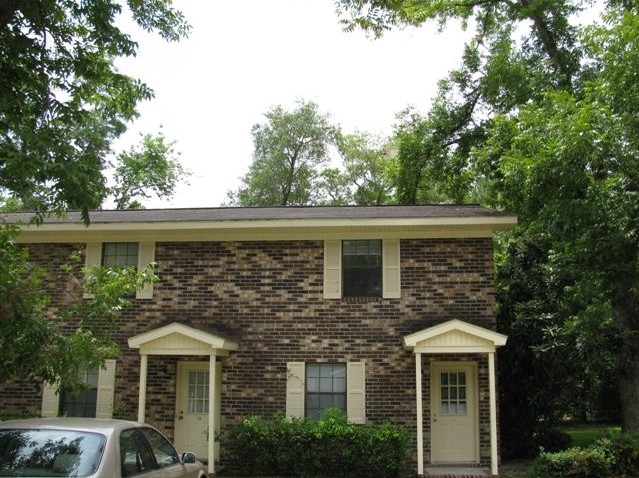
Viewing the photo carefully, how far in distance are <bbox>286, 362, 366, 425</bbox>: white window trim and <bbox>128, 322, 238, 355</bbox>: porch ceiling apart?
63.0 inches

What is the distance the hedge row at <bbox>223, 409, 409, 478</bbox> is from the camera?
478 inches

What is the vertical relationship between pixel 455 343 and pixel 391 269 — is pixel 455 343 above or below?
below

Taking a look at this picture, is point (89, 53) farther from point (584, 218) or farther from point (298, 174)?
point (298, 174)

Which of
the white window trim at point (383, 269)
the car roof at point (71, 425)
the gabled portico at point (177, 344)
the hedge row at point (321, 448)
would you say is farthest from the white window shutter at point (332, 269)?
the car roof at point (71, 425)

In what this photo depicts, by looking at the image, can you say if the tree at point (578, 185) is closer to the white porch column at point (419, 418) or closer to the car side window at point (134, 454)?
the white porch column at point (419, 418)

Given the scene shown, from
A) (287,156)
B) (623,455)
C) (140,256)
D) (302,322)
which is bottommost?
(623,455)

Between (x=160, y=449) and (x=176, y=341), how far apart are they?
6.42 m

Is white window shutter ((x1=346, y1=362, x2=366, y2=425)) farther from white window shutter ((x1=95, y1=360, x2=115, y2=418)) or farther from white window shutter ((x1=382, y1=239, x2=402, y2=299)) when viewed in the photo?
white window shutter ((x1=95, y1=360, x2=115, y2=418))

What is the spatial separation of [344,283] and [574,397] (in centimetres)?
618

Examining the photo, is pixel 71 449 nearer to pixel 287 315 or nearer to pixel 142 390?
pixel 142 390

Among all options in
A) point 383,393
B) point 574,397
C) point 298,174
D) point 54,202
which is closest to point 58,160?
point 54,202

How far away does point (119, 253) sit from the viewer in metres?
A: 14.8

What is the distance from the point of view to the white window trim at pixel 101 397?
13.9m

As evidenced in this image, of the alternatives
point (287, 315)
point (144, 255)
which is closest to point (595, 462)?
point (287, 315)
